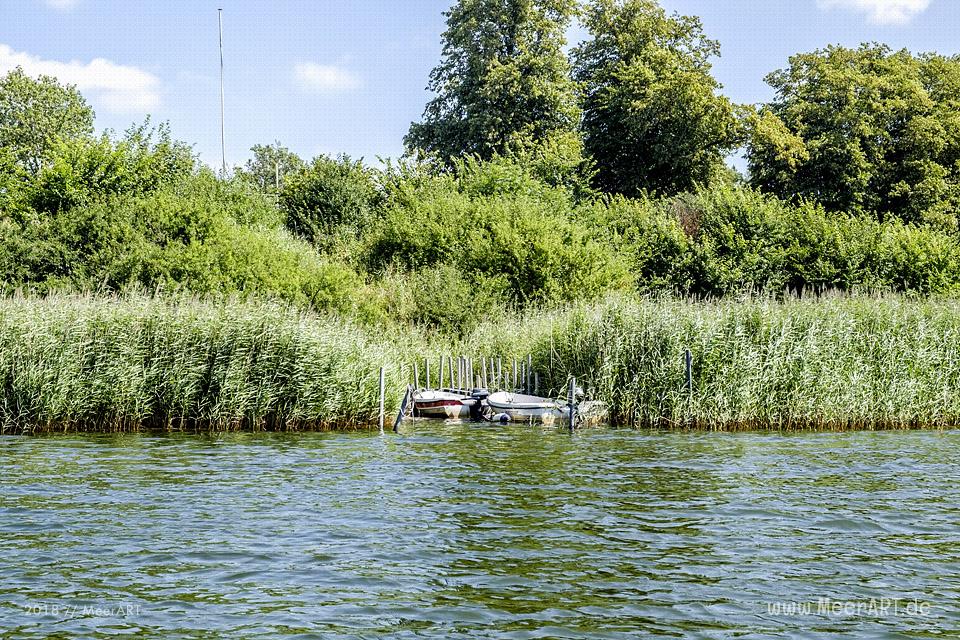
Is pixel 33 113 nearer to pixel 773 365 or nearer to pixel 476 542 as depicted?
pixel 773 365

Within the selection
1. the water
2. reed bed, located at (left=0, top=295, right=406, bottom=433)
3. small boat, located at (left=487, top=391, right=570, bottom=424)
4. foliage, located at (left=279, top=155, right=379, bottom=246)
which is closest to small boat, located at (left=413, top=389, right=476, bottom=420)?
small boat, located at (left=487, top=391, right=570, bottom=424)

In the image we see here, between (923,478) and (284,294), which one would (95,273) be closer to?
(284,294)

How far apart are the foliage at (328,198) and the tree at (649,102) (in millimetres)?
13688

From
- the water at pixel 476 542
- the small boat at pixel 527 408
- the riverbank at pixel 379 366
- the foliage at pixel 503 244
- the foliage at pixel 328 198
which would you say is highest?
the foliage at pixel 328 198

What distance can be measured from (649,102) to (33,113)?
46.0 meters

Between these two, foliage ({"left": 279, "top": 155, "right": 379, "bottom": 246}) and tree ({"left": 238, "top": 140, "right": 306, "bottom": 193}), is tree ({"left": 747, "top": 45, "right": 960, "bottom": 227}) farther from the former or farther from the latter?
tree ({"left": 238, "top": 140, "right": 306, "bottom": 193})

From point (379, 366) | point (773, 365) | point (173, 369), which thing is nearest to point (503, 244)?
point (379, 366)

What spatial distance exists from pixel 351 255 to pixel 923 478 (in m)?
31.5

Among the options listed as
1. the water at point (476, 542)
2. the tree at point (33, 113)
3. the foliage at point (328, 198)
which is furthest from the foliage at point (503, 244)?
the tree at point (33, 113)

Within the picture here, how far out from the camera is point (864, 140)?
58219 mm

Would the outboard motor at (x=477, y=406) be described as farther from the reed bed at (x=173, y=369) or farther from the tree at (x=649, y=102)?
the tree at (x=649, y=102)

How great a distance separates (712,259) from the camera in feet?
153

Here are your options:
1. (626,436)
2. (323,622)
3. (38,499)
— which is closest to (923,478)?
(626,436)

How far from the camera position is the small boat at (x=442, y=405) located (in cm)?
2894
